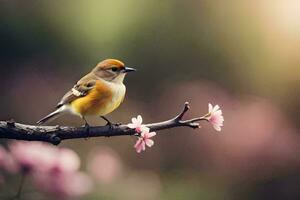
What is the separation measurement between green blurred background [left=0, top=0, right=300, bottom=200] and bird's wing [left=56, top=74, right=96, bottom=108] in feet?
1.91

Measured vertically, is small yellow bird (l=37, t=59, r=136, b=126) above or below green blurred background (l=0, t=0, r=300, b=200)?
below

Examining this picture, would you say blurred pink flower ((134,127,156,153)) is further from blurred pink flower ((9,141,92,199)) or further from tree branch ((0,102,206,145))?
blurred pink flower ((9,141,92,199))

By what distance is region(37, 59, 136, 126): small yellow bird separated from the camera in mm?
800

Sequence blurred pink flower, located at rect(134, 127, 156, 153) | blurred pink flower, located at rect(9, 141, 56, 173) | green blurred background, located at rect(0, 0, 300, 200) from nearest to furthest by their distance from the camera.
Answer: blurred pink flower, located at rect(134, 127, 156, 153) → blurred pink flower, located at rect(9, 141, 56, 173) → green blurred background, located at rect(0, 0, 300, 200)

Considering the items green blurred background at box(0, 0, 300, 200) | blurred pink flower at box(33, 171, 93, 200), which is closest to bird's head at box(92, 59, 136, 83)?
blurred pink flower at box(33, 171, 93, 200)

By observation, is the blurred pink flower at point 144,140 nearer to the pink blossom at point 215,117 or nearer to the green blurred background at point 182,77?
the pink blossom at point 215,117

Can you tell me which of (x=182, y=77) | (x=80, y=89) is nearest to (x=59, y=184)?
(x=80, y=89)

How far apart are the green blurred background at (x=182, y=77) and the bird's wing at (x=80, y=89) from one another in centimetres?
58

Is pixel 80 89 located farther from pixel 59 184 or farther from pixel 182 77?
pixel 182 77

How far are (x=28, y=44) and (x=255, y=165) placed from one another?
2.52 ft

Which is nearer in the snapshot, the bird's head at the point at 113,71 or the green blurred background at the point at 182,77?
the bird's head at the point at 113,71

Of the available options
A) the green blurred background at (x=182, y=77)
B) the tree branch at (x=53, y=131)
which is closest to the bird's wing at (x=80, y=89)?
the tree branch at (x=53, y=131)

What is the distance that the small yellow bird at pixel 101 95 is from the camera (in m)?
0.80

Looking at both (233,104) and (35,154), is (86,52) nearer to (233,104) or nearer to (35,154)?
(233,104)
